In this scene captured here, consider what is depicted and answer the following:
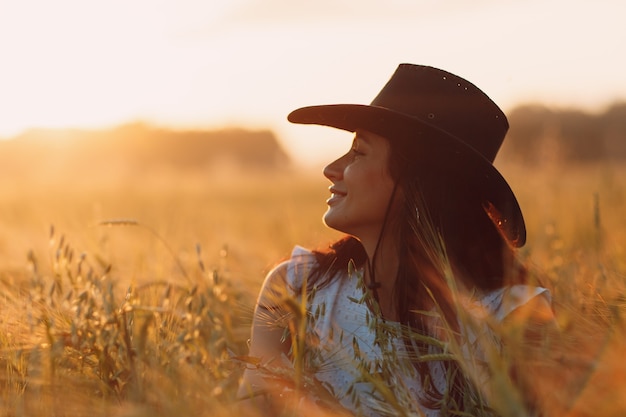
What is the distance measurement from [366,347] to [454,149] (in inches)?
25.1

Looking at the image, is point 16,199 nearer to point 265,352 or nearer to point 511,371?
point 265,352

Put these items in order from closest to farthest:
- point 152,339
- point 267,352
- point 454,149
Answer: point 152,339, point 454,149, point 267,352

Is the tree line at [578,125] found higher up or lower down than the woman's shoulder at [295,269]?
higher up

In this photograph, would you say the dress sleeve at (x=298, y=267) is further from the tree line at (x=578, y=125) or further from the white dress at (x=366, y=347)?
the tree line at (x=578, y=125)

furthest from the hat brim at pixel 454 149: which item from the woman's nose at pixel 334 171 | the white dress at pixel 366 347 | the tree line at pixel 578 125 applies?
the tree line at pixel 578 125

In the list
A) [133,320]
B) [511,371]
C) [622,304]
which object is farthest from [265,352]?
[622,304]

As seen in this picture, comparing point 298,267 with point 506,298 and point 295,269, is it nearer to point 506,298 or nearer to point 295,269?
point 295,269

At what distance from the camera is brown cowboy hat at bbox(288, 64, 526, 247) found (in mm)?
2186

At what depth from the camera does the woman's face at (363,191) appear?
226 centimetres

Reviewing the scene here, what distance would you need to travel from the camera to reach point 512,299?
2.06 m

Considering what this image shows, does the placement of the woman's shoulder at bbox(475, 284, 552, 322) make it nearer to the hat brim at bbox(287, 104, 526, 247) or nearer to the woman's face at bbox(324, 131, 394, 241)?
the hat brim at bbox(287, 104, 526, 247)

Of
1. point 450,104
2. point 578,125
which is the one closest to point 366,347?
point 450,104

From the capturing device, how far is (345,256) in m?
2.53

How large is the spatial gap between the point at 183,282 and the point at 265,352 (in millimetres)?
925
